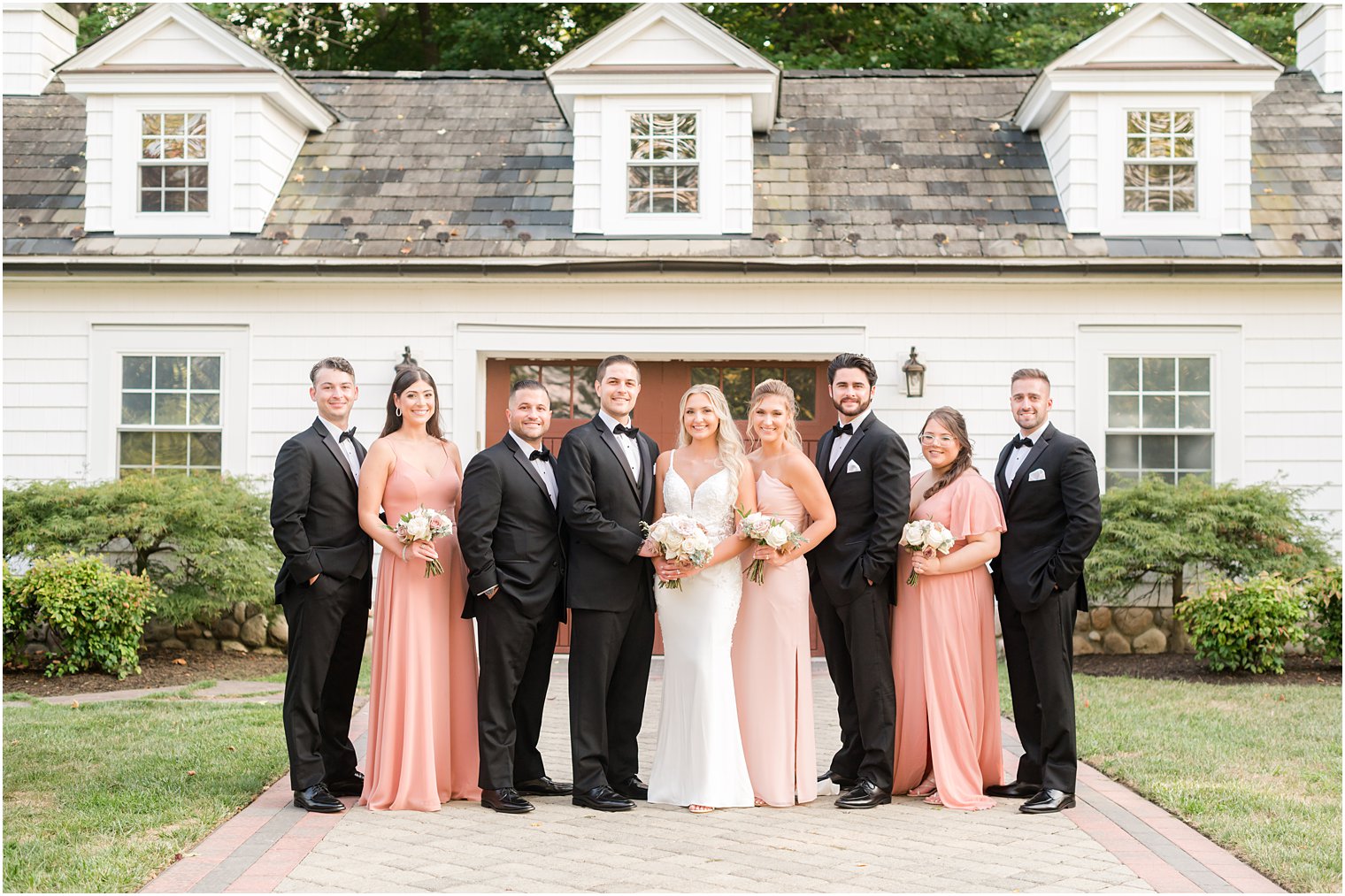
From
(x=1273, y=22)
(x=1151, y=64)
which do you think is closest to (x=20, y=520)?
(x=1151, y=64)

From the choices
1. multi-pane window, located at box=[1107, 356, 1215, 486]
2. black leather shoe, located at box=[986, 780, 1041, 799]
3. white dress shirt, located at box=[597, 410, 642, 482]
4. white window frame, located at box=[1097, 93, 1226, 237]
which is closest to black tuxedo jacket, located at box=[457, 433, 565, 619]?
white dress shirt, located at box=[597, 410, 642, 482]

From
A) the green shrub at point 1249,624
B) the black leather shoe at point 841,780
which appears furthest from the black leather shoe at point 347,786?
the green shrub at point 1249,624

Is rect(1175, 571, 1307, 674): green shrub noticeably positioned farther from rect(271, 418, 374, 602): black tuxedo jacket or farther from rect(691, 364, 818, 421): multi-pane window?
rect(271, 418, 374, 602): black tuxedo jacket

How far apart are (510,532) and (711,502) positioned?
104cm

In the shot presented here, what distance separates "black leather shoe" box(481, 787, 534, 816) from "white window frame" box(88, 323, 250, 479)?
21.5 feet

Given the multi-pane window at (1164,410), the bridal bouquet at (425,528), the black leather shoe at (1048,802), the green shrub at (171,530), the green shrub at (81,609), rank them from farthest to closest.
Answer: the multi-pane window at (1164,410) < the green shrub at (171,530) < the green shrub at (81,609) < the black leather shoe at (1048,802) < the bridal bouquet at (425,528)

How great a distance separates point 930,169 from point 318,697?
8.68 meters

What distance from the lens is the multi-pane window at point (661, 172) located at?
12016 millimetres

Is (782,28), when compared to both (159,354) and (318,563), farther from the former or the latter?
(318,563)

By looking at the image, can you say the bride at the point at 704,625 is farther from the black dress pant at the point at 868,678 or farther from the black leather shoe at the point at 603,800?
the black dress pant at the point at 868,678

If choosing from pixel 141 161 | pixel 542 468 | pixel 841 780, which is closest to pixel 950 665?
pixel 841 780

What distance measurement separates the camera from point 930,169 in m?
12.5

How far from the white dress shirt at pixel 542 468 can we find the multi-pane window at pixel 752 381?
559cm

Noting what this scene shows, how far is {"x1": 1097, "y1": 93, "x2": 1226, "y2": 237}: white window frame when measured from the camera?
11.9m
